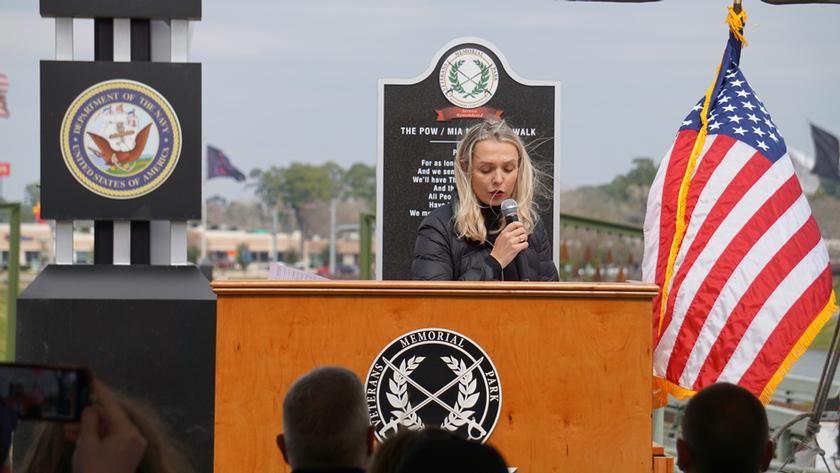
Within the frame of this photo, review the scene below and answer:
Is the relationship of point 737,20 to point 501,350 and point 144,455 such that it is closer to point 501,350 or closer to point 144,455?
point 501,350

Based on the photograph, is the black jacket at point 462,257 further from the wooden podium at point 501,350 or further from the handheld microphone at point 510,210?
the wooden podium at point 501,350

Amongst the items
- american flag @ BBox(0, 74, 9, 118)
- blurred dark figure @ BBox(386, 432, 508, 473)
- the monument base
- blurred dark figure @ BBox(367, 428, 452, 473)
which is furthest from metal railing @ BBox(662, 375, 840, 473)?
american flag @ BBox(0, 74, 9, 118)

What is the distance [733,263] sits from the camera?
5512 mm

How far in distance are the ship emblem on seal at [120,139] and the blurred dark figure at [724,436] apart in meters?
3.97

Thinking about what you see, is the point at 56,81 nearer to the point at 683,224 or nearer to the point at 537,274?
the point at 537,274

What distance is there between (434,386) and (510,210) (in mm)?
878

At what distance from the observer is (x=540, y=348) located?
4594 millimetres

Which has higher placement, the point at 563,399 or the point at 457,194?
the point at 457,194

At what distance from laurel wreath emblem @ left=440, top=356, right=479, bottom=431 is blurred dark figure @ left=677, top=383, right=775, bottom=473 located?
1.63m

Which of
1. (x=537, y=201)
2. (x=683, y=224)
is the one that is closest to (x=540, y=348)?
(x=683, y=224)

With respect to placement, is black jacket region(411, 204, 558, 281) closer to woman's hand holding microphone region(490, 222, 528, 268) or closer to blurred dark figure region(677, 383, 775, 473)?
woman's hand holding microphone region(490, 222, 528, 268)

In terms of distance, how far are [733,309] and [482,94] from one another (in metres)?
2.30

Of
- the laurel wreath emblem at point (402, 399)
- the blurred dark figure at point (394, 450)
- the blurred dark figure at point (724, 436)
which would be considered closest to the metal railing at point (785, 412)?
the laurel wreath emblem at point (402, 399)

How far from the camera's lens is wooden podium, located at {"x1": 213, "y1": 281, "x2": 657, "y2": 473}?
14.9ft
